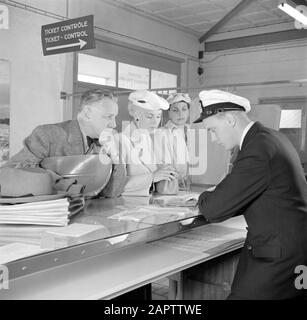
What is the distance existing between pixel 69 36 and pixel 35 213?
3625 mm

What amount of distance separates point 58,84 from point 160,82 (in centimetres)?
252

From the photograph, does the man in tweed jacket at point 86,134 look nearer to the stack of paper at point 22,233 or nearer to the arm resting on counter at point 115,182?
the arm resting on counter at point 115,182

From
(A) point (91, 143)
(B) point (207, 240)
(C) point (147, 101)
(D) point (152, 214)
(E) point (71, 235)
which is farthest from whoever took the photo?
(C) point (147, 101)

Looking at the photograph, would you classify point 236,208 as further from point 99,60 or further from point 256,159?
point 99,60

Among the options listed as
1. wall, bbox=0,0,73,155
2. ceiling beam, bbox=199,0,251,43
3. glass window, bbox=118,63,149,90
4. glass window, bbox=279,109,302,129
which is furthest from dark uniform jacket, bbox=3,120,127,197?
glass window, bbox=279,109,302,129

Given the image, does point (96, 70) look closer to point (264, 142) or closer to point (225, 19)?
point (225, 19)

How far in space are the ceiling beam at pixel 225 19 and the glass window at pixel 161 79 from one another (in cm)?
110

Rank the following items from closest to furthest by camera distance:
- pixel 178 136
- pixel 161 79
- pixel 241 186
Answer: pixel 241 186 < pixel 178 136 < pixel 161 79

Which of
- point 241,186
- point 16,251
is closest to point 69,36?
point 241,186

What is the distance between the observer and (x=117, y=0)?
677 cm

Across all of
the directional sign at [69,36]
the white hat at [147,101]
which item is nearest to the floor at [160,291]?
the white hat at [147,101]

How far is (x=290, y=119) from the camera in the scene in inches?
307

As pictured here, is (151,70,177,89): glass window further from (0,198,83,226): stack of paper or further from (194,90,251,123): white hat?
(0,198,83,226): stack of paper

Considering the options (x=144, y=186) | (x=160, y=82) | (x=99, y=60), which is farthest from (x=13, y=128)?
(x=144, y=186)
